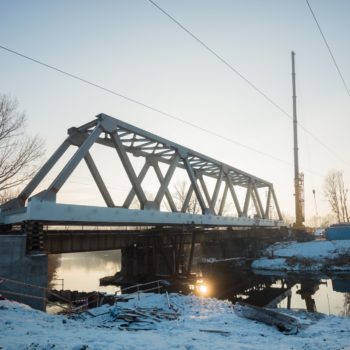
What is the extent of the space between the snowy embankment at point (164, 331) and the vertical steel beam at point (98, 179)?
21.2 ft

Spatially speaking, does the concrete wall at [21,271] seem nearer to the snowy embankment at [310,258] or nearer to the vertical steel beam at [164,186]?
the vertical steel beam at [164,186]

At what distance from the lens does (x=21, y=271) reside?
44.7 feet

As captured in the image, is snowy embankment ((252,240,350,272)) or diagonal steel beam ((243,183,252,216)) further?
diagonal steel beam ((243,183,252,216))

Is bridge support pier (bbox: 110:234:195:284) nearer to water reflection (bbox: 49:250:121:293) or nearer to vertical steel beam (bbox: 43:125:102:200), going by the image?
water reflection (bbox: 49:250:121:293)

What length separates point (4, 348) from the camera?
6.46 metres

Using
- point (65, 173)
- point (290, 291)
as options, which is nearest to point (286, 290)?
point (290, 291)

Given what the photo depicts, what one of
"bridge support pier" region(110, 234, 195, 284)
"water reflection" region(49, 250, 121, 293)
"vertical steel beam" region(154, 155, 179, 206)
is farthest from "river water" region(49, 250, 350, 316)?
"vertical steel beam" region(154, 155, 179, 206)

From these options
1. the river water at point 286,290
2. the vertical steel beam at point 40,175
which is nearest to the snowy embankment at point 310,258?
the river water at point 286,290

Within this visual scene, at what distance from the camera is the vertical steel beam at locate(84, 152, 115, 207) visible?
1920 centimetres

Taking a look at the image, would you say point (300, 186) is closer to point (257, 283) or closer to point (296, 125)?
point (296, 125)

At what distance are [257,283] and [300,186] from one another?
3216 centimetres

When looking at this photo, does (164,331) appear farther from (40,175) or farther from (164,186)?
(164,186)

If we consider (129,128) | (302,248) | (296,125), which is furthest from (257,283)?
(296,125)

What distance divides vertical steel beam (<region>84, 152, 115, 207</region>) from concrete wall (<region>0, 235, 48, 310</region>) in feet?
18.8
